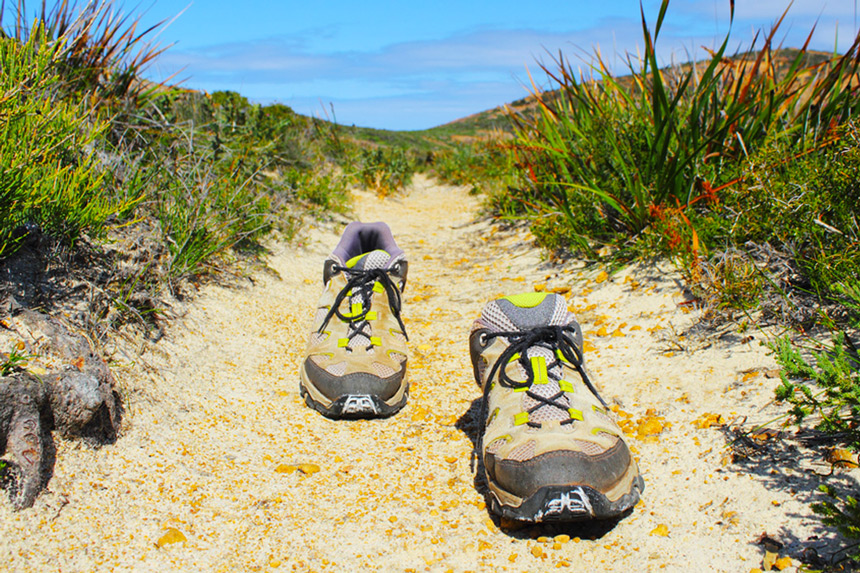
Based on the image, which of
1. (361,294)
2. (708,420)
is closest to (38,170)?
(361,294)

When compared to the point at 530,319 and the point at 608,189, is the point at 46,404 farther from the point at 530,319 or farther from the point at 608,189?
the point at 608,189

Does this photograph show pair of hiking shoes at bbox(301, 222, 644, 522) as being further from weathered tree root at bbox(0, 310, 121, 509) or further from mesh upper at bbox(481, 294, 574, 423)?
weathered tree root at bbox(0, 310, 121, 509)

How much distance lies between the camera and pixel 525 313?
2244 mm

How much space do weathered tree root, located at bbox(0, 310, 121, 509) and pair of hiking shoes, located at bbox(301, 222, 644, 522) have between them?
82cm

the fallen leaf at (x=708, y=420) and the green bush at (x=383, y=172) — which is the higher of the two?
the green bush at (x=383, y=172)

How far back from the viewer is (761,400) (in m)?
2.09

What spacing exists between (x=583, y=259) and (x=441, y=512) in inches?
97.7

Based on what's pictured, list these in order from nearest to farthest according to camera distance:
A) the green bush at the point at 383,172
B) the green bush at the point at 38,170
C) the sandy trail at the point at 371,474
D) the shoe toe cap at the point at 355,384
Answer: the sandy trail at the point at 371,474 < the green bush at the point at 38,170 < the shoe toe cap at the point at 355,384 < the green bush at the point at 383,172

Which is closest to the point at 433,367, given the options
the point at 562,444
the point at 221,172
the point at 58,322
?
the point at 562,444

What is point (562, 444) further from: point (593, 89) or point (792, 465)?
point (593, 89)

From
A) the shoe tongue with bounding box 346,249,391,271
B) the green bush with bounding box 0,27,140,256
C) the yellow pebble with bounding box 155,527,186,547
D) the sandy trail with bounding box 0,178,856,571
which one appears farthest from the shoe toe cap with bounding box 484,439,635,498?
the green bush with bounding box 0,27,140,256

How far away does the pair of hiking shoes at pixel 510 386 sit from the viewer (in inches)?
Answer: 66.3

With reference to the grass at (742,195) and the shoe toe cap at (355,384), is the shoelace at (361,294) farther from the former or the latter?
the grass at (742,195)

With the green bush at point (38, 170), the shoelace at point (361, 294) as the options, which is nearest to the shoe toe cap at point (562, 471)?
the shoelace at point (361, 294)
